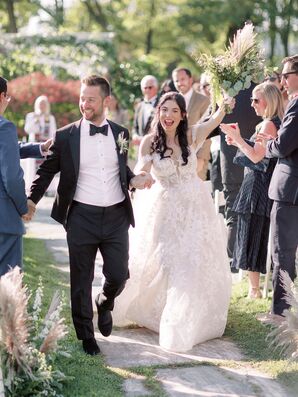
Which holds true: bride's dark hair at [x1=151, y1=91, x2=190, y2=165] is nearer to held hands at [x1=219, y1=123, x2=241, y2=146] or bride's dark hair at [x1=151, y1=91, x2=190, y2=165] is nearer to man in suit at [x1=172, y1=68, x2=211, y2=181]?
held hands at [x1=219, y1=123, x2=241, y2=146]

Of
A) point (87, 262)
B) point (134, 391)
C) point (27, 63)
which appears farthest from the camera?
point (27, 63)

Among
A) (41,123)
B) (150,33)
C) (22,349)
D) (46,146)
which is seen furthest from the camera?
(150,33)

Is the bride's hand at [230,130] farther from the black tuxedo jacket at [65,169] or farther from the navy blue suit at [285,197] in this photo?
the black tuxedo jacket at [65,169]

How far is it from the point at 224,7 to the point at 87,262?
2845 centimetres

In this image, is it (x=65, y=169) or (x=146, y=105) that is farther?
(x=146, y=105)

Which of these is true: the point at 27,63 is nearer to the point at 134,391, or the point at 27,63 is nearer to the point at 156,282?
the point at 156,282

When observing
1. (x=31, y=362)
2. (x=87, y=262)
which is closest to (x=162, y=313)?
(x=87, y=262)

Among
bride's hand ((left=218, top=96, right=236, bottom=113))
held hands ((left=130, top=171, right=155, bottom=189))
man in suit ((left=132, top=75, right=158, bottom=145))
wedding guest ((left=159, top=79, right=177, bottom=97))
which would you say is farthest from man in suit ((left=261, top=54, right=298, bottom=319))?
man in suit ((left=132, top=75, right=158, bottom=145))

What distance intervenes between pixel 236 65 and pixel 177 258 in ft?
5.30

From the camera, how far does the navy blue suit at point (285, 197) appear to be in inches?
232

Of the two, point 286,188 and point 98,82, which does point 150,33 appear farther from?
point 98,82

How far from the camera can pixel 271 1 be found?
33219 mm

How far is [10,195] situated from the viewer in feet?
16.1

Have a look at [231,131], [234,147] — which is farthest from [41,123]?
[231,131]
